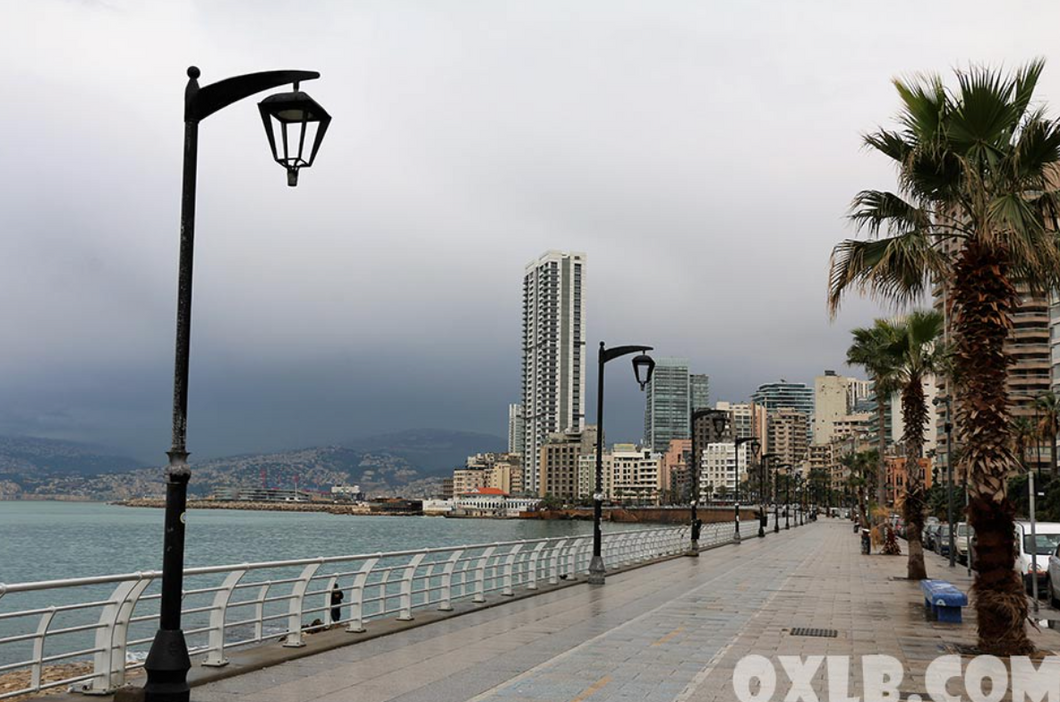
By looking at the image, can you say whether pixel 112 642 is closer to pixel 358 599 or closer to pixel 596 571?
pixel 358 599

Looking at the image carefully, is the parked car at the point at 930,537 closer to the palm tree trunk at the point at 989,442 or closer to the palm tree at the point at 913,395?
the palm tree at the point at 913,395

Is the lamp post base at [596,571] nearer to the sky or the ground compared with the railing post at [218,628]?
nearer to the ground

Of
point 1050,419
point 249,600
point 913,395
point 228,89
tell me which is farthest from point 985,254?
point 1050,419

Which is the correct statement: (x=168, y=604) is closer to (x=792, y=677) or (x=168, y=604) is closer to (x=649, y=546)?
(x=792, y=677)

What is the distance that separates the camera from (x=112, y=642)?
33.3 feet

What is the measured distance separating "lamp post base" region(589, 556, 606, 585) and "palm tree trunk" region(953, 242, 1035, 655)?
41.8ft

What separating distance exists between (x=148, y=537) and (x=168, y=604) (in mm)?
111168

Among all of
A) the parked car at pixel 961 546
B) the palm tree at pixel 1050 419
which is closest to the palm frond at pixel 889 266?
the parked car at pixel 961 546

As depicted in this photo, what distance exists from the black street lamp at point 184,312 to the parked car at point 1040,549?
1987 cm

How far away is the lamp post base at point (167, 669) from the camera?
856 centimetres

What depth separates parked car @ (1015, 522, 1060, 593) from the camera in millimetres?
25514

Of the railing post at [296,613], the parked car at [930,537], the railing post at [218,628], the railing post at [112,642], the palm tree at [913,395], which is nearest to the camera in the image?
the railing post at [112,642]

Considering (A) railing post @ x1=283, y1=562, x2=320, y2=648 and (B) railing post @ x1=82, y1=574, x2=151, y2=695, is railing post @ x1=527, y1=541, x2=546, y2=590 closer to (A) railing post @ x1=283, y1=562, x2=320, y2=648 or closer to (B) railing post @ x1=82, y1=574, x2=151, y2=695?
(A) railing post @ x1=283, y1=562, x2=320, y2=648

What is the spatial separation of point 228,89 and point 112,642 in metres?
5.46
